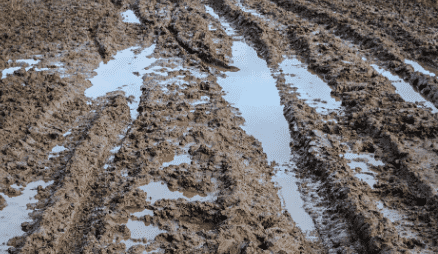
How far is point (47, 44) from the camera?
6996 mm

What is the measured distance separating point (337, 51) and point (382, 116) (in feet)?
7.69

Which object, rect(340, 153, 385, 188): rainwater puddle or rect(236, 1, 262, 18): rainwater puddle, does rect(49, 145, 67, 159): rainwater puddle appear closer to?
rect(340, 153, 385, 188): rainwater puddle

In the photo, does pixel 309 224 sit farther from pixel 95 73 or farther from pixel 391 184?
pixel 95 73

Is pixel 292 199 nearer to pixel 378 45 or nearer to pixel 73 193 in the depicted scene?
pixel 73 193

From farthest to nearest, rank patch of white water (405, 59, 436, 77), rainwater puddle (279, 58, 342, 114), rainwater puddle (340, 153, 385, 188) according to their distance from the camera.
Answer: patch of white water (405, 59, 436, 77) → rainwater puddle (279, 58, 342, 114) → rainwater puddle (340, 153, 385, 188)

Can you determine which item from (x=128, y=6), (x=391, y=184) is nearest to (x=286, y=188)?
(x=391, y=184)

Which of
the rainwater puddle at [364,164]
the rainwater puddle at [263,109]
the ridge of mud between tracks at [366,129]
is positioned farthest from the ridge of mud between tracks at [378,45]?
the rainwater puddle at [263,109]

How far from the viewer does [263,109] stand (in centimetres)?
575

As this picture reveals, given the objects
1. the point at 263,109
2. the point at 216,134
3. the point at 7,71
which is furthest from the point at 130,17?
the point at 216,134

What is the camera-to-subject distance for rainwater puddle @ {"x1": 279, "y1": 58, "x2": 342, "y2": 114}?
18.8ft

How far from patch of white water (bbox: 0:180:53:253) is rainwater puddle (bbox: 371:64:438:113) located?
217 inches

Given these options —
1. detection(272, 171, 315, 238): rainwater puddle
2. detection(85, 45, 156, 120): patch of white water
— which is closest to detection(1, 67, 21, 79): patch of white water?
detection(85, 45, 156, 120): patch of white water

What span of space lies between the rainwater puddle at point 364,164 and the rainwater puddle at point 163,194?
1854mm

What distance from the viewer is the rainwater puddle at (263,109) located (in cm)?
418
